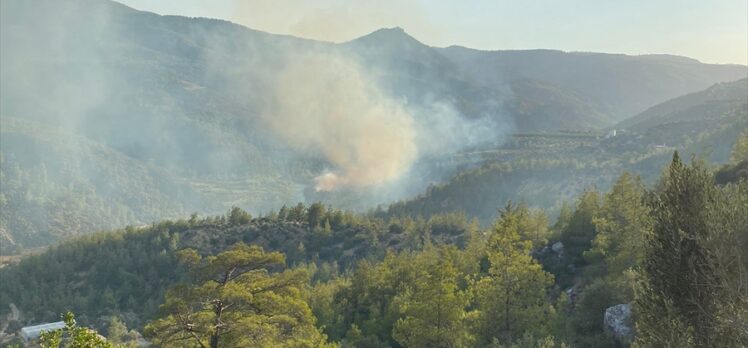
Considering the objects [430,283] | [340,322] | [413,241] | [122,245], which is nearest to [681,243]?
[430,283]

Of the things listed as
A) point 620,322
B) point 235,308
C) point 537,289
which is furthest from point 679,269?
point 537,289

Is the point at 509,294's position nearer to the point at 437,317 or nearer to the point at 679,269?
the point at 437,317

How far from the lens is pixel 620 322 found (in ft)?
111

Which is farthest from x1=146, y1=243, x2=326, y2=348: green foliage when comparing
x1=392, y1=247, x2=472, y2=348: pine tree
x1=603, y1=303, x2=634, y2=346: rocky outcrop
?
x1=603, y1=303, x2=634, y2=346: rocky outcrop

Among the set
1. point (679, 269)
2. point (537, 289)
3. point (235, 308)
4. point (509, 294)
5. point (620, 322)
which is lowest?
point (620, 322)

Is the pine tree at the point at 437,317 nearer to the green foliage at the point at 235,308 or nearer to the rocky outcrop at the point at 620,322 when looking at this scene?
the rocky outcrop at the point at 620,322

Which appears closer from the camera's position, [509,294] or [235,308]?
[235,308]

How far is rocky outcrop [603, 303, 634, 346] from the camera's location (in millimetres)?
32125

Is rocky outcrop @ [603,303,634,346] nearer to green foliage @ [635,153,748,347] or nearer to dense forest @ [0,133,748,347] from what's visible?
dense forest @ [0,133,748,347]

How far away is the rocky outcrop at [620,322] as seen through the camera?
3212 centimetres

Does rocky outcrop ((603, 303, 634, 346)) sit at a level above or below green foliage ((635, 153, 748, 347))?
below

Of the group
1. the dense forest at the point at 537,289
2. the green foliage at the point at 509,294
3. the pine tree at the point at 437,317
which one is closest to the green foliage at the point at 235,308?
the dense forest at the point at 537,289

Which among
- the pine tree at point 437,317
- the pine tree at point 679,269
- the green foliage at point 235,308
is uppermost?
the pine tree at point 679,269

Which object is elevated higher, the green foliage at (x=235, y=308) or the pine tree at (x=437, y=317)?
the green foliage at (x=235, y=308)
